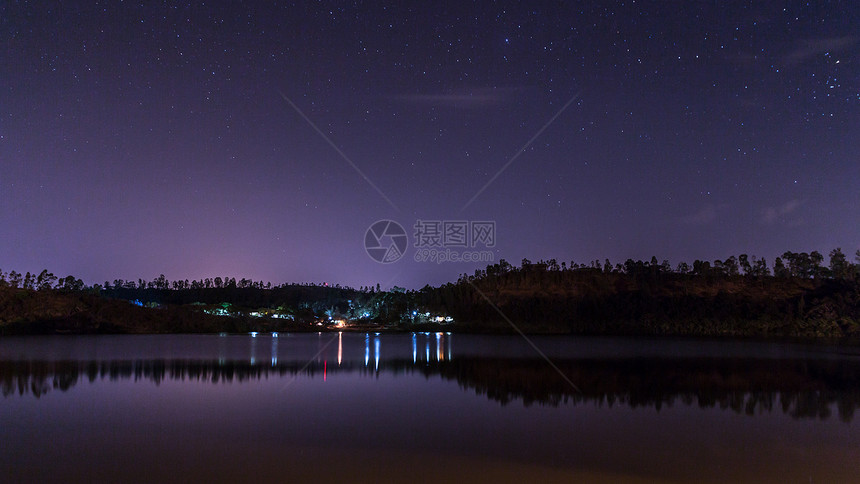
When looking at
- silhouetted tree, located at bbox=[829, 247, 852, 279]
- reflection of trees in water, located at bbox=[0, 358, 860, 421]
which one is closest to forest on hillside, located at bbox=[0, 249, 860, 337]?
silhouetted tree, located at bbox=[829, 247, 852, 279]

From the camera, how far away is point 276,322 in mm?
157125

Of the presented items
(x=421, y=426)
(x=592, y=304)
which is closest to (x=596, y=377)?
(x=421, y=426)

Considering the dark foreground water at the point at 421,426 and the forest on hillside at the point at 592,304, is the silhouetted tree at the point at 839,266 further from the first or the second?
the dark foreground water at the point at 421,426

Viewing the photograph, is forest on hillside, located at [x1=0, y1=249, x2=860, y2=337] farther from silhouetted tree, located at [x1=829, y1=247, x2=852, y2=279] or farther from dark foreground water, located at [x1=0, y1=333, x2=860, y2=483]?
dark foreground water, located at [x1=0, y1=333, x2=860, y2=483]

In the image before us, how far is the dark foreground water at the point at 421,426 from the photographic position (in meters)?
12.4

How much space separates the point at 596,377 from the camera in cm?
3019

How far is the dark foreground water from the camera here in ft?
40.7

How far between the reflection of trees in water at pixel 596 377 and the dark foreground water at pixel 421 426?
17 cm

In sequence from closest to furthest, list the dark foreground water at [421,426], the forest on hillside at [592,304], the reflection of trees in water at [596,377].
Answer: the dark foreground water at [421,426] → the reflection of trees in water at [596,377] → the forest on hillside at [592,304]

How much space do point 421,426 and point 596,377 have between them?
15280mm

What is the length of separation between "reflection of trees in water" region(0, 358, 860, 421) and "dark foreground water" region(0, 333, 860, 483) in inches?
6.7

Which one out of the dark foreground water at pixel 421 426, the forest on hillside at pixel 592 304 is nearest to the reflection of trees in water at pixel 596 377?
the dark foreground water at pixel 421 426

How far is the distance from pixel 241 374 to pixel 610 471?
74.2 feet

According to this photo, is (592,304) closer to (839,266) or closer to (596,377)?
(839,266)
